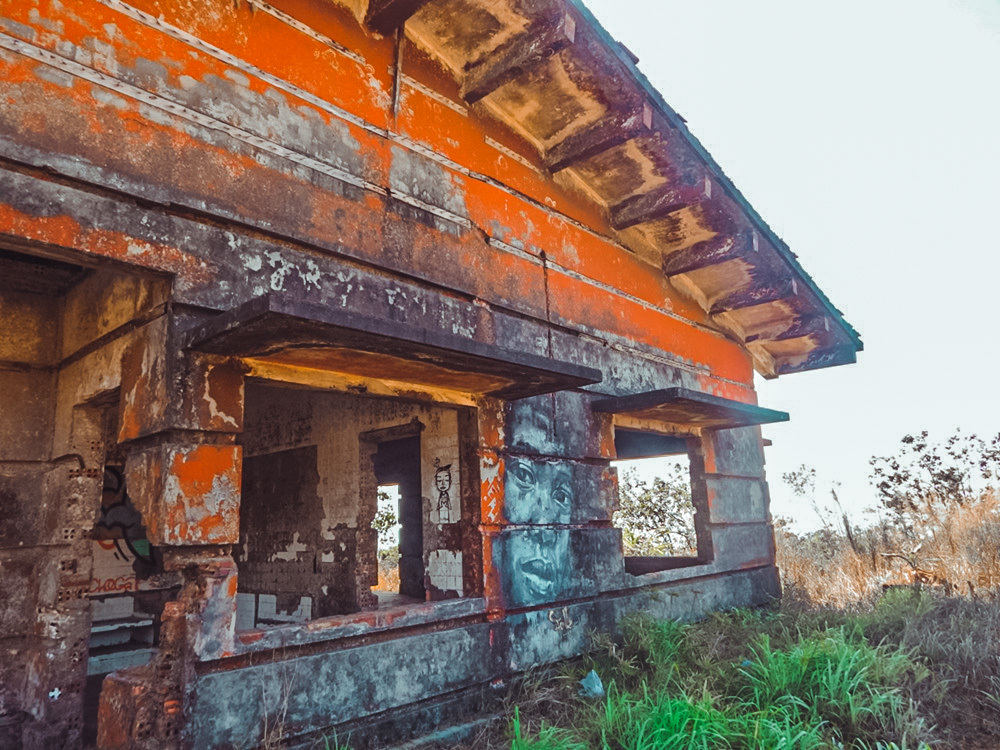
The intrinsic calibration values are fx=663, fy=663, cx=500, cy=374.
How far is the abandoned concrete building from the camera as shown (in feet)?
11.6

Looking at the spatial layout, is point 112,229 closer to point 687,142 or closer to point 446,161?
point 446,161

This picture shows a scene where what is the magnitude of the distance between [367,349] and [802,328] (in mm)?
6719

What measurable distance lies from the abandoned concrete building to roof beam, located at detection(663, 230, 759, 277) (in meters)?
0.07

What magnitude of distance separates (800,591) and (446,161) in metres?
7.39

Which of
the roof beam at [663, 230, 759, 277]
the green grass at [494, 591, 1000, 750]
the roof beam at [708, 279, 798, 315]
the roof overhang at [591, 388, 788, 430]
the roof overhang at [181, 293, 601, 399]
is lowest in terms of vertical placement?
the green grass at [494, 591, 1000, 750]

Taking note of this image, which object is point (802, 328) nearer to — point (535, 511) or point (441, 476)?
point (535, 511)

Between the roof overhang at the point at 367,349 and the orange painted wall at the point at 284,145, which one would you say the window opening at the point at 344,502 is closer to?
the roof overhang at the point at 367,349

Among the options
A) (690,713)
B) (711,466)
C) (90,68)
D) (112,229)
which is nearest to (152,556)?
(112,229)

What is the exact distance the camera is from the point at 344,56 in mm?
4883

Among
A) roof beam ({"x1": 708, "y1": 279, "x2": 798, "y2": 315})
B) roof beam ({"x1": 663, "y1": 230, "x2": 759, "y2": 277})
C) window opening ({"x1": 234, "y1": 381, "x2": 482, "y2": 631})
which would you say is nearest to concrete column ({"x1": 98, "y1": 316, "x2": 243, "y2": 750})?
window opening ({"x1": 234, "y1": 381, "x2": 482, "y2": 631})

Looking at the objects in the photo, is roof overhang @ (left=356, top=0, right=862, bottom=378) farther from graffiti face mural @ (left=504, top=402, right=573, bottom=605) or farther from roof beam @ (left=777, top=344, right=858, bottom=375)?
graffiti face mural @ (left=504, top=402, right=573, bottom=605)

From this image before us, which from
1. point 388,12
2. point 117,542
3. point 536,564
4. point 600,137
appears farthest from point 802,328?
point 117,542

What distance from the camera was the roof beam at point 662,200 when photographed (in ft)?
21.6

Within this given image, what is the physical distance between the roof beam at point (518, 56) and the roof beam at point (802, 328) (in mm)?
5089
